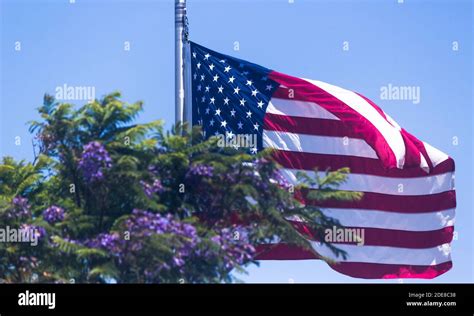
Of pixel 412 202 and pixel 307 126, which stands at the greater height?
pixel 307 126

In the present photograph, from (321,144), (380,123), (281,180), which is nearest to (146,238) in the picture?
(281,180)

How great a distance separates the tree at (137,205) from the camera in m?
19.8

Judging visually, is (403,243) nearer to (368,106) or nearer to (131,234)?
(368,106)

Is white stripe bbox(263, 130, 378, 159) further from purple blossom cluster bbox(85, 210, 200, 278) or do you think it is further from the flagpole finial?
purple blossom cluster bbox(85, 210, 200, 278)

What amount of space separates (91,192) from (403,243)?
600cm

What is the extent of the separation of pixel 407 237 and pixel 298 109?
2.95m

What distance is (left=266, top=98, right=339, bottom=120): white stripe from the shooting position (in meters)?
23.1

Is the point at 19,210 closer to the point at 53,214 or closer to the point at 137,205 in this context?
the point at 53,214

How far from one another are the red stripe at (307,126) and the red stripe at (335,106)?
0.13m

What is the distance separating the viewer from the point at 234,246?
66.3 ft

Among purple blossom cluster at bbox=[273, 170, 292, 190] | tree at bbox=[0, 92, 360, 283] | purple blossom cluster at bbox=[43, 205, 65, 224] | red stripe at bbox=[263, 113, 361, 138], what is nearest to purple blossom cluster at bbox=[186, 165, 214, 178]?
tree at bbox=[0, 92, 360, 283]

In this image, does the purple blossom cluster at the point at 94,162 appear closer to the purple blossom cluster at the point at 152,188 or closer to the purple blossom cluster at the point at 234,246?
the purple blossom cluster at the point at 152,188
